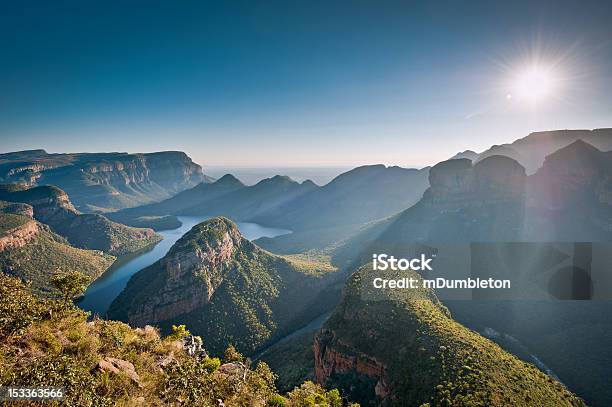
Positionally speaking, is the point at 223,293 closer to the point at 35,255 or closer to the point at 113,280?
the point at 113,280

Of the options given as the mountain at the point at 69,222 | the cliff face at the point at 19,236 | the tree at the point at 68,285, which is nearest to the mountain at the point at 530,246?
the tree at the point at 68,285

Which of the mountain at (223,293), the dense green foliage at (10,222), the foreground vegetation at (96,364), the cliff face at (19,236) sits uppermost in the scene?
the foreground vegetation at (96,364)

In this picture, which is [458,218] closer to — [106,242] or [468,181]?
[468,181]

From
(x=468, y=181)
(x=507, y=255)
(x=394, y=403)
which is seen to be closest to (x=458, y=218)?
(x=468, y=181)

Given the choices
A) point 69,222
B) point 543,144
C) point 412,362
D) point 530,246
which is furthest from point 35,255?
point 543,144

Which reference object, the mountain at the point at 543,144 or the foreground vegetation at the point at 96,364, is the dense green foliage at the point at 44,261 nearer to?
the foreground vegetation at the point at 96,364
